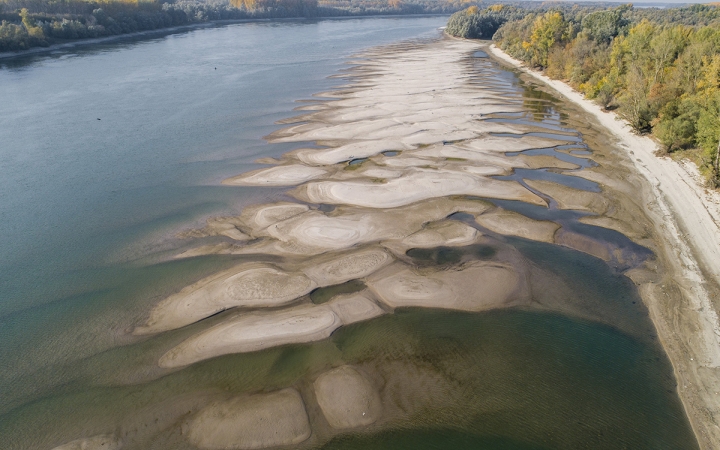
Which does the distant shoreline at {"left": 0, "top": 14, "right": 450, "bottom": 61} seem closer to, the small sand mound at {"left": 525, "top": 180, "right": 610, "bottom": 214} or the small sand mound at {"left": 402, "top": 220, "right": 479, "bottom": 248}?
the small sand mound at {"left": 402, "top": 220, "right": 479, "bottom": 248}

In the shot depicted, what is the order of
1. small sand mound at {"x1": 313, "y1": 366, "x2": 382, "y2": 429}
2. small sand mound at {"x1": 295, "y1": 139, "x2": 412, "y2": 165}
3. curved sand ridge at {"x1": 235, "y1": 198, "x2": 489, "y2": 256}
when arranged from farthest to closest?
small sand mound at {"x1": 295, "y1": 139, "x2": 412, "y2": 165} → curved sand ridge at {"x1": 235, "y1": 198, "x2": 489, "y2": 256} → small sand mound at {"x1": 313, "y1": 366, "x2": 382, "y2": 429}

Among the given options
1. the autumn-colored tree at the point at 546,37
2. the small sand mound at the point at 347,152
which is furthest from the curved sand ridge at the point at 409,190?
the autumn-colored tree at the point at 546,37

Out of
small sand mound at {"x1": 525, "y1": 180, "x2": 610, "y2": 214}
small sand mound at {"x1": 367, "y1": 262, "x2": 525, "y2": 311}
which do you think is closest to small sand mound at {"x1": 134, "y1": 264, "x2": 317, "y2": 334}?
small sand mound at {"x1": 367, "y1": 262, "x2": 525, "y2": 311}

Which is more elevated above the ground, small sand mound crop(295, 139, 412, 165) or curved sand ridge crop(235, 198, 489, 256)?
small sand mound crop(295, 139, 412, 165)

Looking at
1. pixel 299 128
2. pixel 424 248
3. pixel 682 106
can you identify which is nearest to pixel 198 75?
pixel 299 128

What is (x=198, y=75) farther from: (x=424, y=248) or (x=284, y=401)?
(x=284, y=401)

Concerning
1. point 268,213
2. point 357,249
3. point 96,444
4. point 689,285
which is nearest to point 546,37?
point 689,285

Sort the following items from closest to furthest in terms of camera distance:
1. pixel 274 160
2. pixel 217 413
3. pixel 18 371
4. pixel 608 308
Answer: pixel 217 413
pixel 18 371
pixel 608 308
pixel 274 160
